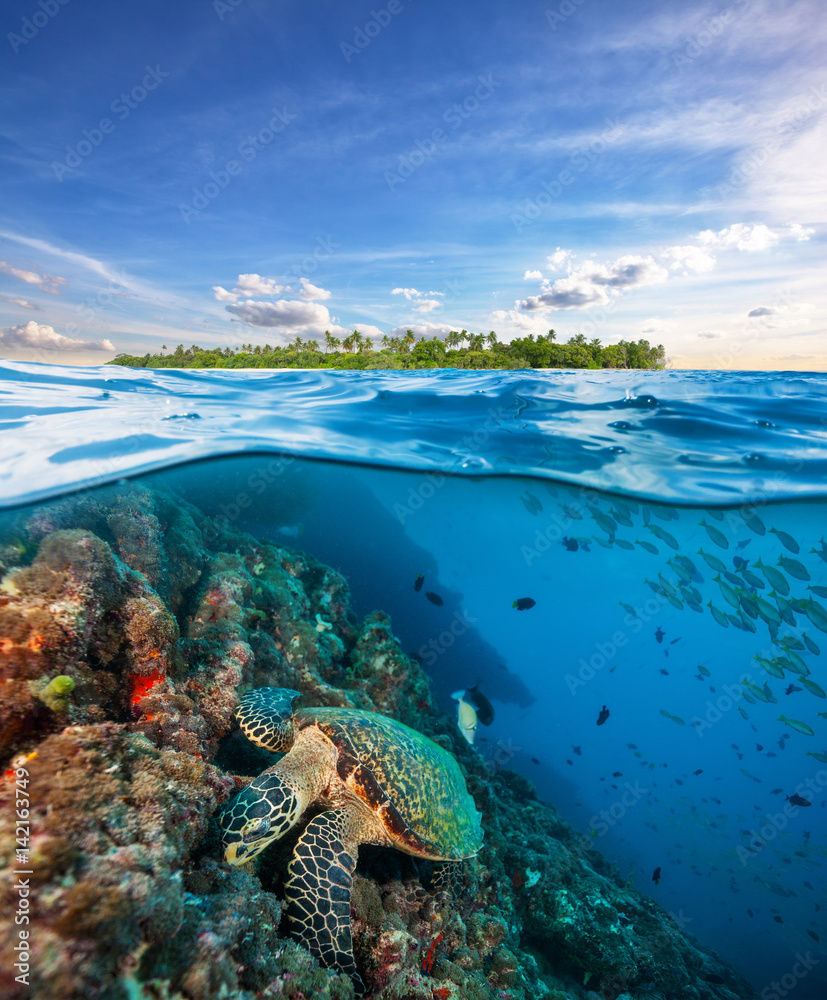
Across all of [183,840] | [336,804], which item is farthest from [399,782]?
[183,840]

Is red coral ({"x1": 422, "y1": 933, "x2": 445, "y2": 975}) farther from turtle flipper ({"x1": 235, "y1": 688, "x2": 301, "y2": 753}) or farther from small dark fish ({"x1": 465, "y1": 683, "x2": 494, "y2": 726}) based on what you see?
small dark fish ({"x1": 465, "y1": 683, "x2": 494, "y2": 726})

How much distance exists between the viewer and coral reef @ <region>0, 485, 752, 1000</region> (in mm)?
1235

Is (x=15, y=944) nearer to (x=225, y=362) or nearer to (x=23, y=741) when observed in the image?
(x=23, y=741)

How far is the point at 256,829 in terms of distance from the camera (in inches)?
99.6

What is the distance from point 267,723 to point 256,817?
4.10ft

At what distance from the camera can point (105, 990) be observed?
1092 mm

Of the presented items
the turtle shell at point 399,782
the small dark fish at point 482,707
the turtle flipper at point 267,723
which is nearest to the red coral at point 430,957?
the turtle shell at point 399,782

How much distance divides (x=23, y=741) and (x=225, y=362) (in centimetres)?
2978

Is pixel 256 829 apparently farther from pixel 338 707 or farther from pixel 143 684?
pixel 338 707

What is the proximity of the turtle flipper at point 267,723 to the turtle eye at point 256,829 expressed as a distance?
1159 millimetres

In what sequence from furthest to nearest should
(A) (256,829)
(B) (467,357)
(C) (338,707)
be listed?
(B) (467,357)
(C) (338,707)
(A) (256,829)

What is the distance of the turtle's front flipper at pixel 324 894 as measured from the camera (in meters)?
2.57

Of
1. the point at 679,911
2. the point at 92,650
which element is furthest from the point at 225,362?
the point at 679,911

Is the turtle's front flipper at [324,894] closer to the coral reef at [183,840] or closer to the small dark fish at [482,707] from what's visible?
the coral reef at [183,840]
